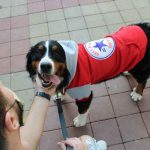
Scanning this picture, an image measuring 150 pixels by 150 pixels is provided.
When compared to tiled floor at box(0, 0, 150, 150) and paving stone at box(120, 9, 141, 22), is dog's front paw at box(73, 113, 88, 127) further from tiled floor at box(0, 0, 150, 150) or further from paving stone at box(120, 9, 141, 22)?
paving stone at box(120, 9, 141, 22)

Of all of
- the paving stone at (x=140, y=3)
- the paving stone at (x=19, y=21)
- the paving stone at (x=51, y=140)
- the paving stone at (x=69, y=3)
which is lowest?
the paving stone at (x=51, y=140)

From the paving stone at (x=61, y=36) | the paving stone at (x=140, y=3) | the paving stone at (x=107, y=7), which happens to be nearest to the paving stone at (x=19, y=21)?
the paving stone at (x=61, y=36)

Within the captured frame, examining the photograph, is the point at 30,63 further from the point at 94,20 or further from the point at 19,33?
the point at 94,20

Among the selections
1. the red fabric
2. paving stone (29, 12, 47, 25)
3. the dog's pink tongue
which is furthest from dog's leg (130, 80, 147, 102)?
paving stone (29, 12, 47, 25)

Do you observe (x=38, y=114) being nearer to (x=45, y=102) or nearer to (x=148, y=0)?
(x=45, y=102)

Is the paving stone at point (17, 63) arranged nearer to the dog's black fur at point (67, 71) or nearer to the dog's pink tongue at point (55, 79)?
the dog's black fur at point (67, 71)

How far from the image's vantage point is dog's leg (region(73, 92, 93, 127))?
233 cm

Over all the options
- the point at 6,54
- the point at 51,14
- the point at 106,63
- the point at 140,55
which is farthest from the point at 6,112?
the point at 51,14

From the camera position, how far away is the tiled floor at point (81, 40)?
2.47 m

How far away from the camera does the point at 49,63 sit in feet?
6.19

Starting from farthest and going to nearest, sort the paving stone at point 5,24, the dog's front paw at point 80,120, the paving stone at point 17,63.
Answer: the paving stone at point 5,24 → the paving stone at point 17,63 → the dog's front paw at point 80,120

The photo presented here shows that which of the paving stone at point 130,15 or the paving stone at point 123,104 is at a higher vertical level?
the paving stone at point 130,15

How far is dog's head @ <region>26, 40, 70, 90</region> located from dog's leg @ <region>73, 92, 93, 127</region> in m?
0.34

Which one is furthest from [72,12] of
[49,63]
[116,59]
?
[49,63]
